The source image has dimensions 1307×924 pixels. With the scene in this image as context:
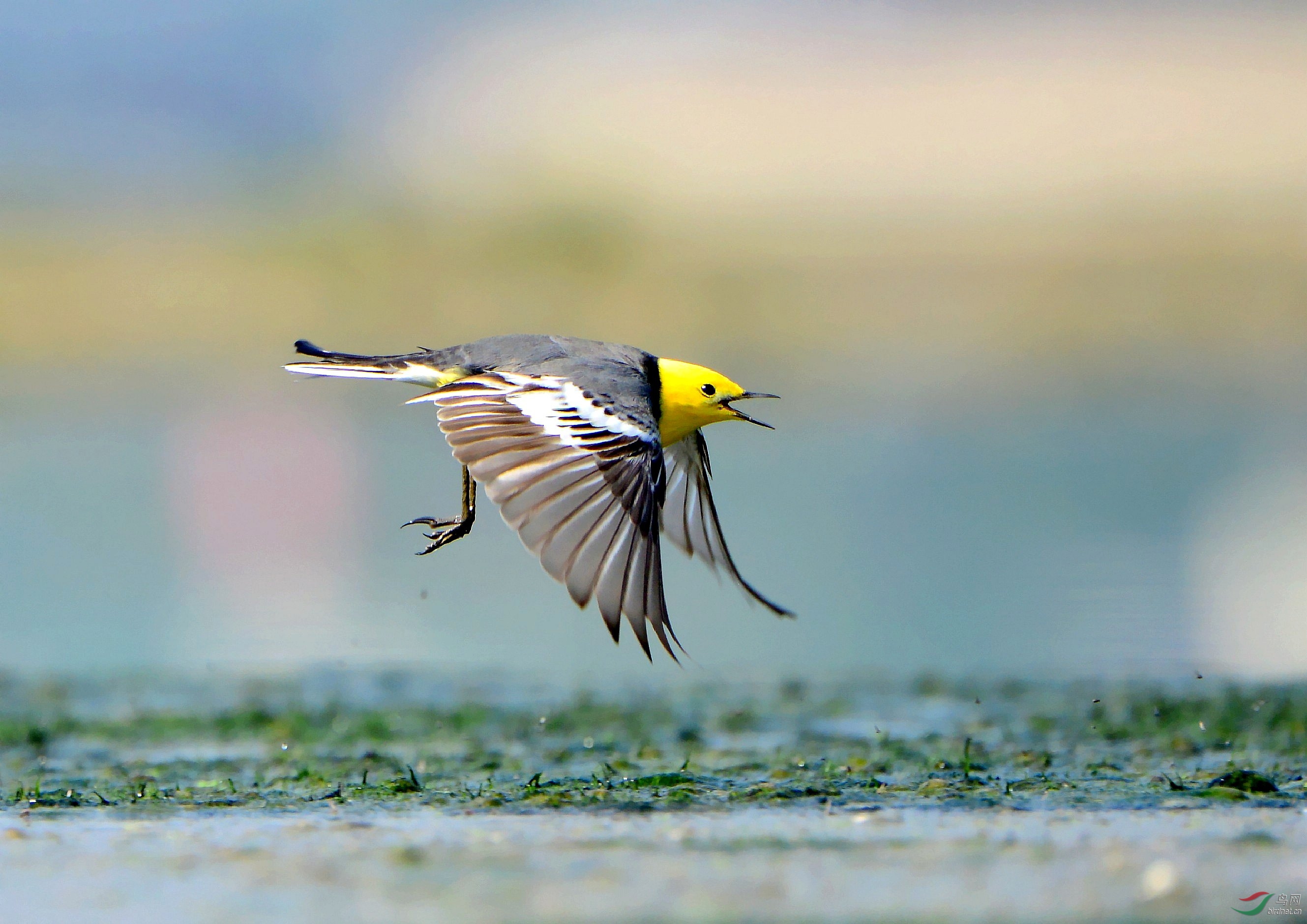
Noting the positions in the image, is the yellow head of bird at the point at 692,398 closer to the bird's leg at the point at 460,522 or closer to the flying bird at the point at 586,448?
the flying bird at the point at 586,448

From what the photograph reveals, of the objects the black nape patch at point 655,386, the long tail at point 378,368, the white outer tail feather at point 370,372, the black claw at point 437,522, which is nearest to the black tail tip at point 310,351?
the long tail at point 378,368

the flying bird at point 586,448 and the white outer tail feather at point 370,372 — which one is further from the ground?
the white outer tail feather at point 370,372

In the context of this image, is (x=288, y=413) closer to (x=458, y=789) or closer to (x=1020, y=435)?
(x=1020, y=435)

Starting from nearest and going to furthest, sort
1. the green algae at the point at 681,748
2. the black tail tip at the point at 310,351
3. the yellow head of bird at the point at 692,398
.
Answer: the green algae at the point at 681,748, the yellow head of bird at the point at 692,398, the black tail tip at the point at 310,351

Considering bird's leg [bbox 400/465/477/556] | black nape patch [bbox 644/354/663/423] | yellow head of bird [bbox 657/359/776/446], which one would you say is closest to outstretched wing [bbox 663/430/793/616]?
yellow head of bird [bbox 657/359/776/446]

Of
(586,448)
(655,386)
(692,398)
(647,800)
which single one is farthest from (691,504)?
(647,800)

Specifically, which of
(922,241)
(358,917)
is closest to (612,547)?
(358,917)
